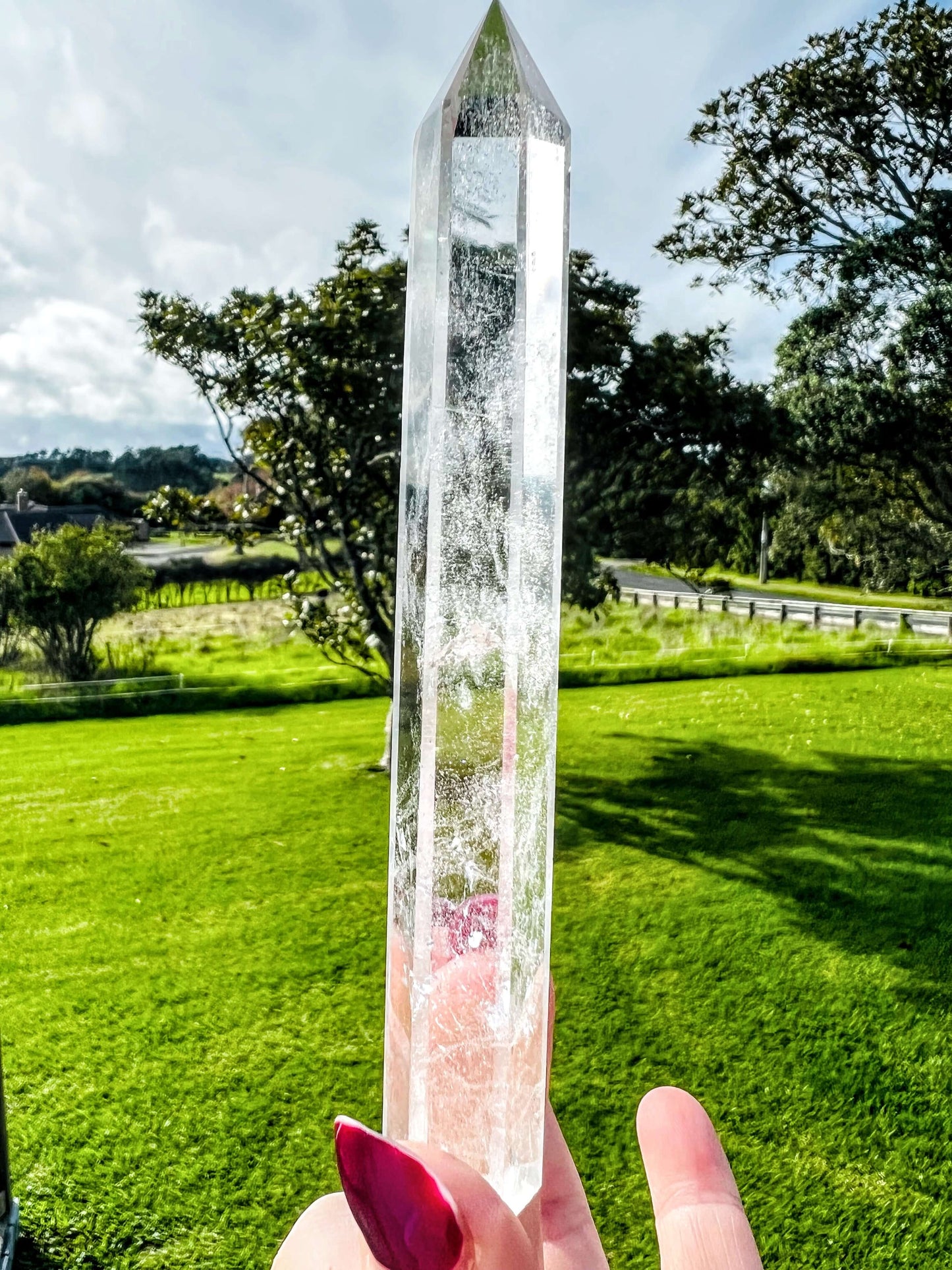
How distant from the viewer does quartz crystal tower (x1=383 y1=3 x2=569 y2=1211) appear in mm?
287

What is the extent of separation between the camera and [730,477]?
7.44ft

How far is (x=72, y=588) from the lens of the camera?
2.04 m

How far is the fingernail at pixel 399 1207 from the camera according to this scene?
0.84ft

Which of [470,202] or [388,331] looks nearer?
[470,202]

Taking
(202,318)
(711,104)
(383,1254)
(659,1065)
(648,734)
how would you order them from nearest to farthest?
(383,1254) → (659,1065) → (202,318) → (711,104) → (648,734)

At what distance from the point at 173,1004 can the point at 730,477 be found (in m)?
1.65

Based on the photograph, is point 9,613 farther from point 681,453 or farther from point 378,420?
point 681,453

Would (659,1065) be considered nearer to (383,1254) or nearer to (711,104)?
(383,1254)

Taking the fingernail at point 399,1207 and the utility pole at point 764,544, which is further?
the utility pole at point 764,544

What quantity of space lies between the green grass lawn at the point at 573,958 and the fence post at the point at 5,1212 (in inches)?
4.8

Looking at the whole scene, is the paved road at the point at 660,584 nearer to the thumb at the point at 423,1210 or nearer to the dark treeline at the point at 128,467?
the dark treeline at the point at 128,467

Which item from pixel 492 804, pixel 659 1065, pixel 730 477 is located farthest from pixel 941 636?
pixel 492 804

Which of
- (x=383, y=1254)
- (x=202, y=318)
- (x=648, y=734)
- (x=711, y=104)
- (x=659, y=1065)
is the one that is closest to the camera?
(x=383, y=1254)

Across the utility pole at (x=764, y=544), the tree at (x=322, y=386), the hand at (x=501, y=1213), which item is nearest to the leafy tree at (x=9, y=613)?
the tree at (x=322, y=386)
